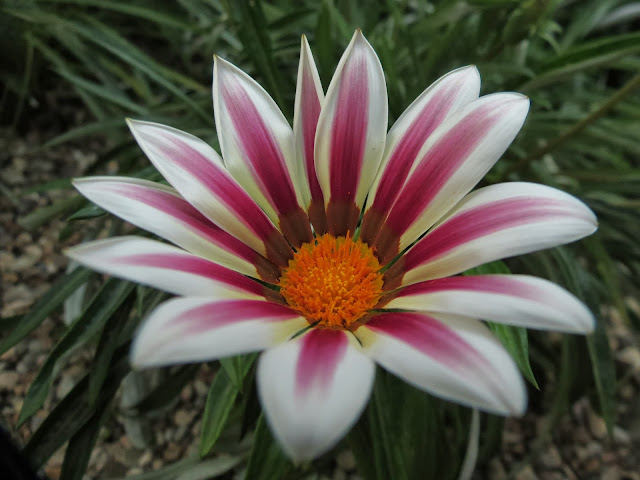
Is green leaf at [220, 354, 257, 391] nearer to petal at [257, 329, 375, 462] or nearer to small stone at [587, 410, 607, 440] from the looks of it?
petal at [257, 329, 375, 462]

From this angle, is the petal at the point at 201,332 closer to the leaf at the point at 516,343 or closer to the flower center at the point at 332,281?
the flower center at the point at 332,281

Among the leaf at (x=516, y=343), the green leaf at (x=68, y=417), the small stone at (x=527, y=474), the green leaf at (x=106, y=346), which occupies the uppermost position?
the green leaf at (x=106, y=346)

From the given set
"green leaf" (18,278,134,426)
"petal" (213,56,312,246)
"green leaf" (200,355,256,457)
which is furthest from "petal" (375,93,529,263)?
"green leaf" (18,278,134,426)

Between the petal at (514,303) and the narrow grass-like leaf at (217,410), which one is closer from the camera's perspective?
the petal at (514,303)

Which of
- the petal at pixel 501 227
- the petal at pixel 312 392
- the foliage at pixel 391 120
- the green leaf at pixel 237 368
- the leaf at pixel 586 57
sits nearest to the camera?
the petal at pixel 312 392

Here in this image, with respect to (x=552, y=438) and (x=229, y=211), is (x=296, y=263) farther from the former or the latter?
(x=552, y=438)

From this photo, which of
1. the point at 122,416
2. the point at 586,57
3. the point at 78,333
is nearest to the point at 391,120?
the point at 586,57

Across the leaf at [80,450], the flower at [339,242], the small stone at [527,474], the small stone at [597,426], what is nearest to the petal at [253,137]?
the flower at [339,242]
